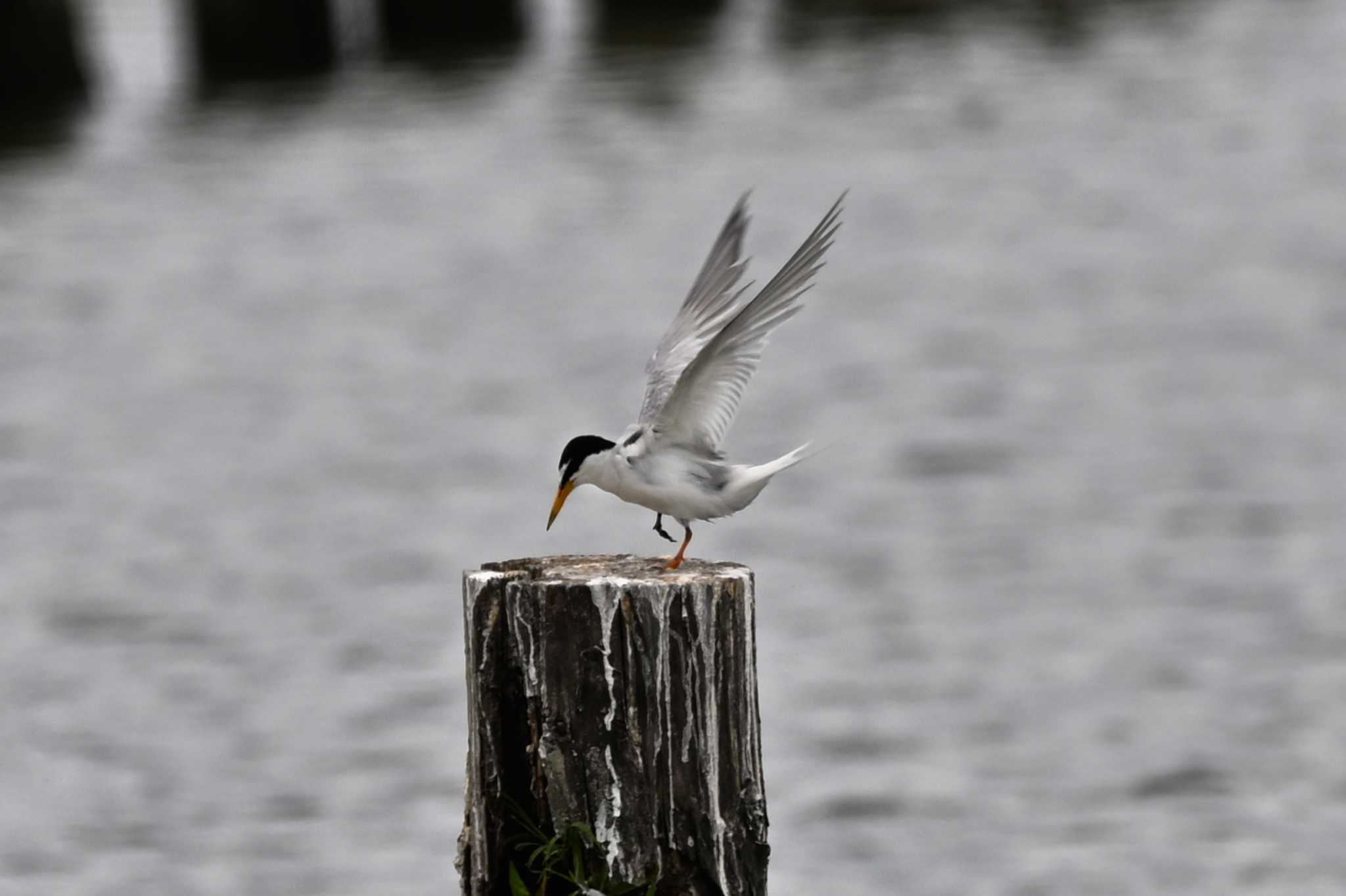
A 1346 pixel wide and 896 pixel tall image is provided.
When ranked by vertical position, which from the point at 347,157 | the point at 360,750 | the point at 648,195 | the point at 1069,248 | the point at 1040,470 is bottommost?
the point at 360,750

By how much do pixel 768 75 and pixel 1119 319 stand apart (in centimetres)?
951

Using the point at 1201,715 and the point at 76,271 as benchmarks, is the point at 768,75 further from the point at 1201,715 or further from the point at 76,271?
the point at 1201,715

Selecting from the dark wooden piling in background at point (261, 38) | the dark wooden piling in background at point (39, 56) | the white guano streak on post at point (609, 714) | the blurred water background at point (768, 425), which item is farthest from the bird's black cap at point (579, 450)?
the dark wooden piling in background at point (261, 38)

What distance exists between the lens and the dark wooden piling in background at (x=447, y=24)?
99.5 ft

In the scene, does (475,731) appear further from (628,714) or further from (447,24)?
(447,24)

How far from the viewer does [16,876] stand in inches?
420

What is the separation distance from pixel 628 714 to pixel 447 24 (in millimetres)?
26667

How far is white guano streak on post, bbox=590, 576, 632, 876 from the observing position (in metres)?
5.00

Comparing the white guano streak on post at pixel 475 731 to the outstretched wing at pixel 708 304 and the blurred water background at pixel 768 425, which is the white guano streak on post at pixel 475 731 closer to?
the outstretched wing at pixel 708 304

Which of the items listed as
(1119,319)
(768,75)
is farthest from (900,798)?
(768,75)

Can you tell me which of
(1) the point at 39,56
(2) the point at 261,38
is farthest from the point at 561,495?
(2) the point at 261,38

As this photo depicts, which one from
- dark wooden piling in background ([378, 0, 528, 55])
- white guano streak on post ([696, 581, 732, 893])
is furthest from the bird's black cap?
dark wooden piling in background ([378, 0, 528, 55])

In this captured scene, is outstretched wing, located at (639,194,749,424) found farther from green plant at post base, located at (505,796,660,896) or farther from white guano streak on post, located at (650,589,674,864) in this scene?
green plant at post base, located at (505,796,660,896)

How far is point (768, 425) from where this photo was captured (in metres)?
17.5
